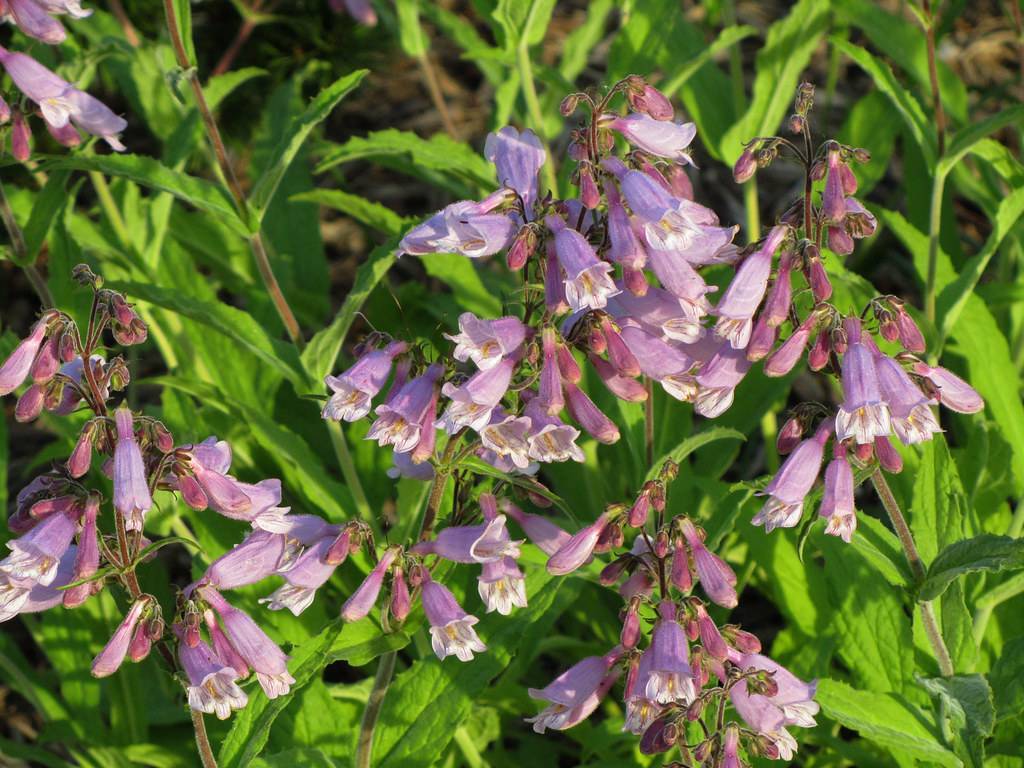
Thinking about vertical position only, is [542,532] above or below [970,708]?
above

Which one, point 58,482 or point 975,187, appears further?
point 975,187

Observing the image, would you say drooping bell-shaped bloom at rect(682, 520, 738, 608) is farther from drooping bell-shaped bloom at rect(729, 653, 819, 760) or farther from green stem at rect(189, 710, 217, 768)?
green stem at rect(189, 710, 217, 768)

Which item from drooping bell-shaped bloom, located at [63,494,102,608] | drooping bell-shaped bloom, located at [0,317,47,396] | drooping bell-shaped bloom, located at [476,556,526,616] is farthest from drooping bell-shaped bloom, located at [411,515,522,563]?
drooping bell-shaped bloom, located at [0,317,47,396]

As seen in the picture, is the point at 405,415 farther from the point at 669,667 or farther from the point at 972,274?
the point at 972,274

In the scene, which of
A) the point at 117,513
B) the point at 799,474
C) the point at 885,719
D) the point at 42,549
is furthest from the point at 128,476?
the point at 885,719

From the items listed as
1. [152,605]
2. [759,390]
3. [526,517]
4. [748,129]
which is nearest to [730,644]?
[526,517]

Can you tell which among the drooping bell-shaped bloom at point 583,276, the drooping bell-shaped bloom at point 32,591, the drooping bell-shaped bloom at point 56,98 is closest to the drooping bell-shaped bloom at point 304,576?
the drooping bell-shaped bloom at point 32,591

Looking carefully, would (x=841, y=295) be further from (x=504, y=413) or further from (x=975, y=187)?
(x=504, y=413)
